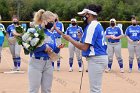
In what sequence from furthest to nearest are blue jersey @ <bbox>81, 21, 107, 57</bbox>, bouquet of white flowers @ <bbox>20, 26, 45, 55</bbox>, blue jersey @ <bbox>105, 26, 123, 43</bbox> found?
1. blue jersey @ <bbox>105, 26, 123, 43</bbox>
2. bouquet of white flowers @ <bbox>20, 26, 45, 55</bbox>
3. blue jersey @ <bbox>81, 21, 107, 57</bbox>

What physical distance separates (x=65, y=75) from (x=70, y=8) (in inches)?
1471

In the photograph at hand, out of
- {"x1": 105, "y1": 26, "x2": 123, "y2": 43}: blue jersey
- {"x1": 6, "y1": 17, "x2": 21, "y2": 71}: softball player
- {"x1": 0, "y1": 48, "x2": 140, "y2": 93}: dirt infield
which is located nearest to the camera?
{"x1": 0, "y1": 48, "x2": 140, "y2": 93}: dirt infield

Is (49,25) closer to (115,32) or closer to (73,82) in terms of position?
(73,82)

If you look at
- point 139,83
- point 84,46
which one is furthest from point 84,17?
point 139,83

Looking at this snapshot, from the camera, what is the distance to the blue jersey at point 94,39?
7.51 metres

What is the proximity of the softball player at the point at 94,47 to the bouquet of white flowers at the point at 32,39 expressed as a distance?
633mm

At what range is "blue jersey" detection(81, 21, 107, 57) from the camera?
751cm

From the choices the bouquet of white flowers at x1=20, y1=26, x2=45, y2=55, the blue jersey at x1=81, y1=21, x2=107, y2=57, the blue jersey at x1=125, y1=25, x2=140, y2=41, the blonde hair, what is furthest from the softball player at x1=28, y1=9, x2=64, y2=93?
the blue jersey at x1=125, y1=25, x2=140, y2=41

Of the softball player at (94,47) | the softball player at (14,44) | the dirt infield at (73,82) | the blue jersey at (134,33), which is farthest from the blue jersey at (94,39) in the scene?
the blue jersey at (134,33)

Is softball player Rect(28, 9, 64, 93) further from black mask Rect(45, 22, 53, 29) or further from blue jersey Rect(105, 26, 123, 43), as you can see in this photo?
blue jersey Rect(105, 26, 123, 43)

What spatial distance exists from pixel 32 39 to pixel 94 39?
4.26ft

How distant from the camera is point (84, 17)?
7.75 m

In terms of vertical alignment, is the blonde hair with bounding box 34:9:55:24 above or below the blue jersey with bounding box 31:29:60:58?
above

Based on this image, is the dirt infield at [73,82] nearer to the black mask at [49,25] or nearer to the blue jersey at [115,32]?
the blue jersey at [115,32]
